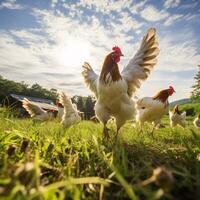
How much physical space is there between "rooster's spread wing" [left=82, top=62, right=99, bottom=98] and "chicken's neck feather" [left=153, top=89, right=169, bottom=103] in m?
2.97

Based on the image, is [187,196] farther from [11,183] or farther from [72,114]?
[72,114]

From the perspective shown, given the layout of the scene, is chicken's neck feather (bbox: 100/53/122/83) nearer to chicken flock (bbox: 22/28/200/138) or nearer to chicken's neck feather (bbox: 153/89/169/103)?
chicken flock (bbox: 22/28/200/138)

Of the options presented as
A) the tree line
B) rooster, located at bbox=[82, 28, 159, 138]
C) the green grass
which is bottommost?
the green grass

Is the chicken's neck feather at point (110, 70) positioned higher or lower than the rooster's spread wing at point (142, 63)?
lower

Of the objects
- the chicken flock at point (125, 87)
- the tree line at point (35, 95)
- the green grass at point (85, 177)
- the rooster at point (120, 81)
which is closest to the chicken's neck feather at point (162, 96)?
the chicken flock at point (125, 87)

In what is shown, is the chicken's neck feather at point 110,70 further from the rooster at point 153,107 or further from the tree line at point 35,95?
the tree line at point 35,95

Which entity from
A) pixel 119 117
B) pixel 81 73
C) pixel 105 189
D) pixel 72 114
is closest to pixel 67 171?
pixel 105 189

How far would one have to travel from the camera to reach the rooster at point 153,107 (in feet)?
29.9

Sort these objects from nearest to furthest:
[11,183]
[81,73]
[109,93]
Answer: [11,183]
[109,93]
[81,73]

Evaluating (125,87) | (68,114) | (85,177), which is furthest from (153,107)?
(85,177)

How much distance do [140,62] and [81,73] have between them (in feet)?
6.76

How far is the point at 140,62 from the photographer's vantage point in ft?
23.9

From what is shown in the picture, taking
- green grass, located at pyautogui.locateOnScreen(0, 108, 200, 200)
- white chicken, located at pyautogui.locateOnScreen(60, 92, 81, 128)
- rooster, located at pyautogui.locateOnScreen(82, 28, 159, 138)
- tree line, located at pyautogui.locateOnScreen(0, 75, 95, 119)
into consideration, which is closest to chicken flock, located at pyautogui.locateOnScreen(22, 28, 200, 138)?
rooster, located at pyautogui.locateOnScreen(82, 28, 159, 138)

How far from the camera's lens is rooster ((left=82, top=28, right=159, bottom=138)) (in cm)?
603
